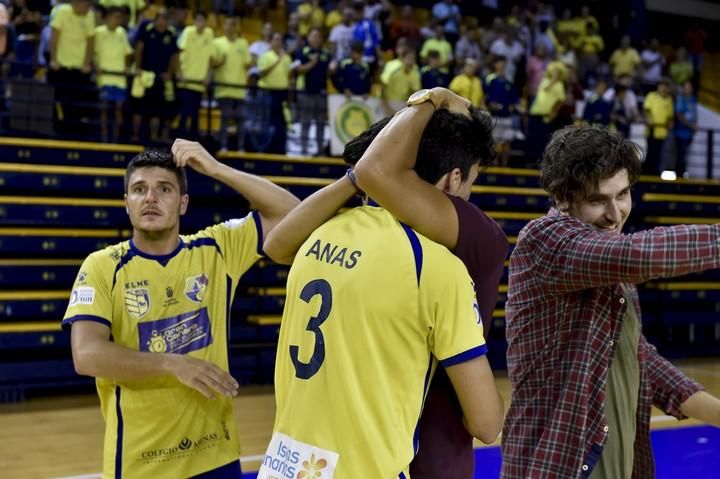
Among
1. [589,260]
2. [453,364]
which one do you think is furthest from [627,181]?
[453,364]

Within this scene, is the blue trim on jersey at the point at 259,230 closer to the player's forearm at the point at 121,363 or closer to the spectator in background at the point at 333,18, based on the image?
the player's forearm at the point at 121,363

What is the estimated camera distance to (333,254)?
82.8 inches

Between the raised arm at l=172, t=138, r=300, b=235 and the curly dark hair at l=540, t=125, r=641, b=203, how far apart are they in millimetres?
1226

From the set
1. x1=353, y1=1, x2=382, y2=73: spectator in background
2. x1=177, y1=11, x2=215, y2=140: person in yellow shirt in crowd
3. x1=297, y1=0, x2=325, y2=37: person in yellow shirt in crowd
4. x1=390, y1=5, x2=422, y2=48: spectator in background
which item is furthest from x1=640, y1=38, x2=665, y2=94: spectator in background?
x1=177, y1=11, x2=215, y2=140: person in yellow shirt in crowd

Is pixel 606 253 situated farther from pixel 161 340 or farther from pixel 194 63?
pixel 194 63

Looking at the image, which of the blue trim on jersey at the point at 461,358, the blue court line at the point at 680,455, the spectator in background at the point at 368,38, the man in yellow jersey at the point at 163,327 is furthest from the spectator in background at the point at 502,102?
the blue trim on jersey at the point at 461,358

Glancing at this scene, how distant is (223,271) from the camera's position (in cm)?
357

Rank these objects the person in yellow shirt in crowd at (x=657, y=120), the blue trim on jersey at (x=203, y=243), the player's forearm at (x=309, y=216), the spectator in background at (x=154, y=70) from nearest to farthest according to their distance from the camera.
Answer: the player's forearm at (x=309, y=216) → the blue trim on jersey at (x=203, y=243) → the spectator in background at (x=154, y=70) → the person in yellow shirt in crowd at (x=657, y=120)

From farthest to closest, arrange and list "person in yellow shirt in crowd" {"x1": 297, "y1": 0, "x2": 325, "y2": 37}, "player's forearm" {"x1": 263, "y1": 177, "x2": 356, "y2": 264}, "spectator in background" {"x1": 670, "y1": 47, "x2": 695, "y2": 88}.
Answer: "spectator in background" {"x1": 670, "y1": 47, "x2": 695, "y2": 88} → "person in yellow shirt in crowd" {"x1": 297, "y1": 0, "x2": 325, "y2": 37} → "player's forearm" {"x1": 263, "y1": 177, "x2": 356, "y2": 264}

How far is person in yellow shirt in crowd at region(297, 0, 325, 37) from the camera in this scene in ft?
50.2

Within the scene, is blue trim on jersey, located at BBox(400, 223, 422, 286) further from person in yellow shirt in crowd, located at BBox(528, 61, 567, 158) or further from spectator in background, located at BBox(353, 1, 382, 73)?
person in yellow shirt in crowd, located at BBox(528, 61, 567, 158)

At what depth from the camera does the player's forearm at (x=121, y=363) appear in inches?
123

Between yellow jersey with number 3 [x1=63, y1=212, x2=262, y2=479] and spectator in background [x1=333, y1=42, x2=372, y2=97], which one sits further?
spectator in background [x1=333, y1=42, x2=372, y2=97]

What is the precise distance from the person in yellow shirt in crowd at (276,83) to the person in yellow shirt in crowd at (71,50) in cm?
240
